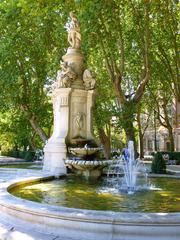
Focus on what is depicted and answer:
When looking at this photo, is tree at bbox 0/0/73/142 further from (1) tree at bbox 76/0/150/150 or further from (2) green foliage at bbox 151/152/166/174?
(2) green foliage at bbox 151/152/166/174

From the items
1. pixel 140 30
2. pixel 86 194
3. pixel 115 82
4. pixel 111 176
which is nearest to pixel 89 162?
pixel 111 176

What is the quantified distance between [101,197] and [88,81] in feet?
23.9

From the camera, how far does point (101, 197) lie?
347 inches

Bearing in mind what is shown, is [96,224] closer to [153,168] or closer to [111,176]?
[111,176]

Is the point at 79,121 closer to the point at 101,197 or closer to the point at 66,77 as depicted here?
the point at 66,77

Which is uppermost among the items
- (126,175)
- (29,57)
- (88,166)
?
(29,57)

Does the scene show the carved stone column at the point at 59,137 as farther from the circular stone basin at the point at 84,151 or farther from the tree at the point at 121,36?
the tree at the point at 121,36

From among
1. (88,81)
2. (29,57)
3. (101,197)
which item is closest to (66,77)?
(88,81)

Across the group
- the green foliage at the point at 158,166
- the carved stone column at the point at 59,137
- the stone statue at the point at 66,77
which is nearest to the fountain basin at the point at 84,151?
the carved stone column at the point at 59,137

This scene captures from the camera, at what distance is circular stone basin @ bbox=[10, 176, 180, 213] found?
746 cm

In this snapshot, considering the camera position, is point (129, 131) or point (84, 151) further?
point (129, 131)

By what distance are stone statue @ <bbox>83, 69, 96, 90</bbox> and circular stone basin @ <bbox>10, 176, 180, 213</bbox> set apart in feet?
16.1

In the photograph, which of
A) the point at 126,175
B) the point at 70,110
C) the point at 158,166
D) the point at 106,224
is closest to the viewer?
the point at 106,224

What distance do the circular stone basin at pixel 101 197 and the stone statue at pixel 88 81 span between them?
4.91 m
